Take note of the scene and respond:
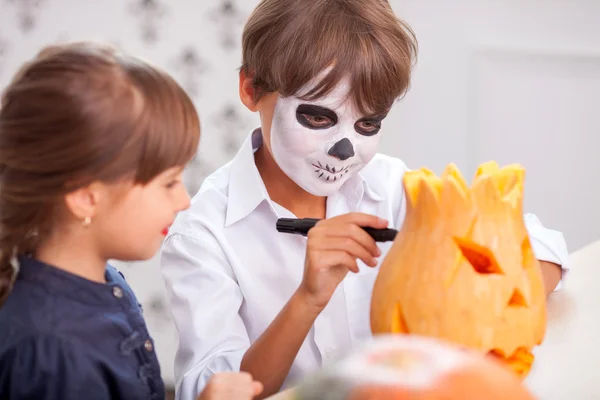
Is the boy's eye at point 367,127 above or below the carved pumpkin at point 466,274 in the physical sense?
above

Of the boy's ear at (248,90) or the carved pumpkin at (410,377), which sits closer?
the carved pumpkin at (410,377)

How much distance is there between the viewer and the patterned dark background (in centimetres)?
213

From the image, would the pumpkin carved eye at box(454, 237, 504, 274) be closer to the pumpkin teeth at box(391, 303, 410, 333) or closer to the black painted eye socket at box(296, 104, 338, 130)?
the pumpkin teeth at box(391, 303, 410, 333)

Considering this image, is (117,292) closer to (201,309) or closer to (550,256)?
(201,309)

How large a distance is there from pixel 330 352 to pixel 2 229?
473mm

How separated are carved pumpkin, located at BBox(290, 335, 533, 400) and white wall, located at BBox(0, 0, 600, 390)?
1783mm

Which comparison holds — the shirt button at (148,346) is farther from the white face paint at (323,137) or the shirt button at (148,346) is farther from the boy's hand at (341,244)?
the white face paint at (323,137)

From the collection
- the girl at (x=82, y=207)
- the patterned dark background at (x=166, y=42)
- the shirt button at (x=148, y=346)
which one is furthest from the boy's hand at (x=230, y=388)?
the patterned dark background at (x=166, y=42)

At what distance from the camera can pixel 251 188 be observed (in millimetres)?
1079

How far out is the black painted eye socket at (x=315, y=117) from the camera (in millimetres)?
934

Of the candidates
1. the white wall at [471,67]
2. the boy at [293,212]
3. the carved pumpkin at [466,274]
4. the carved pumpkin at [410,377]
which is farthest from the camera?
the white wall at [471,67]

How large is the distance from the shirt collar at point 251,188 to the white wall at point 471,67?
103cm

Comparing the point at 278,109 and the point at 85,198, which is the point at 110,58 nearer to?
the point at 85,198

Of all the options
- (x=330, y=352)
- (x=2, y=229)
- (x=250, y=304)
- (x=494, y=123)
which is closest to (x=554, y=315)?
(x=330, y=352)
